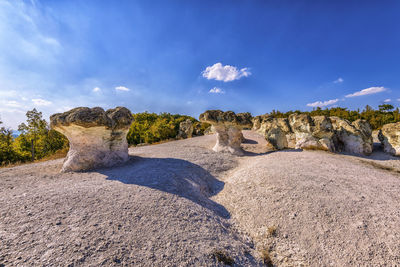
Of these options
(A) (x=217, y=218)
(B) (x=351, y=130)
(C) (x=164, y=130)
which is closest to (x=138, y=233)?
(A) (x=217, y=218)

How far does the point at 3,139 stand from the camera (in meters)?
14.9

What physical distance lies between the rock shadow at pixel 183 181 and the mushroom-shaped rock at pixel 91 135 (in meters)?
1.64

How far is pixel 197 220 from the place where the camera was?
3.16 meters

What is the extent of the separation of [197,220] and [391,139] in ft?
36.6

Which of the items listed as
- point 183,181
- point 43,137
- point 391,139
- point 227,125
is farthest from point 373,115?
point 43,137

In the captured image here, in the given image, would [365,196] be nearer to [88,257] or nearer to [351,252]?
[351,252]

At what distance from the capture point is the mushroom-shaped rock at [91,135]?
6.00 metres

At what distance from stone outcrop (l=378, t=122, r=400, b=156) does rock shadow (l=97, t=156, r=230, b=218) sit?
9065 millimetres

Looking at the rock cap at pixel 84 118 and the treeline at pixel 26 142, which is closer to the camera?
the rock cap at pixel 84 118

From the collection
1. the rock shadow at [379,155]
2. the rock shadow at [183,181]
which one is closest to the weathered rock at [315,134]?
the rock shadow at [379,155]

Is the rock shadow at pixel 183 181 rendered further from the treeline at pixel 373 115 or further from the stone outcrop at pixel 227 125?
the treeline at pixel 373 115

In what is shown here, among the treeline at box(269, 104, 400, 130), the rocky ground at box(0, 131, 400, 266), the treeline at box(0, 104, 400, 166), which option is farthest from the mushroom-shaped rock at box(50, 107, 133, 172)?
the treeline at box(269, 104, 400, 130)

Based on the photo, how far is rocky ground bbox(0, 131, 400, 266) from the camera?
2254mm

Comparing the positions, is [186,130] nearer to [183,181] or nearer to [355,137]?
[183,181]
